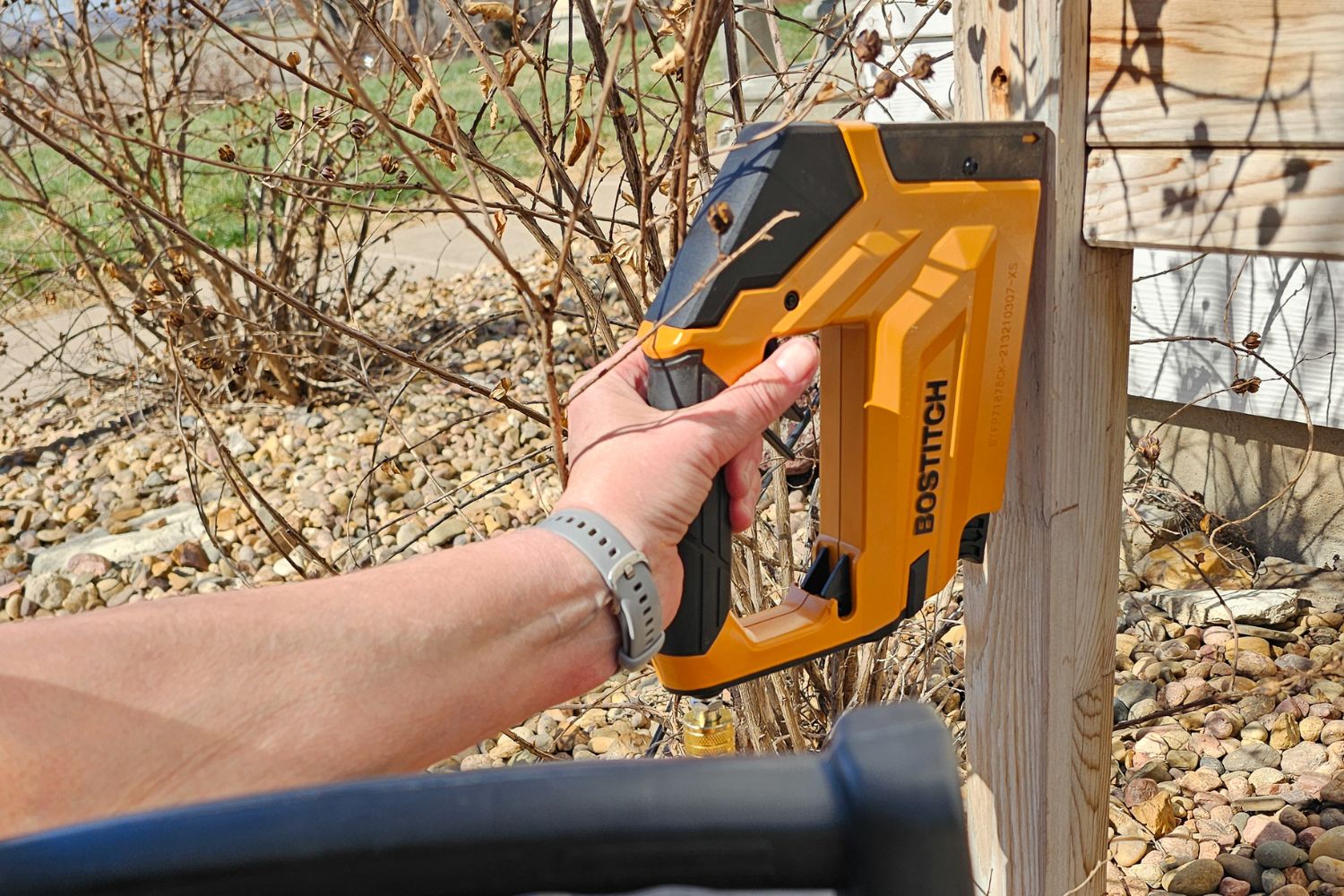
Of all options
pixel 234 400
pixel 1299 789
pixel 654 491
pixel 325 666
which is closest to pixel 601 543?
pixel 654 491

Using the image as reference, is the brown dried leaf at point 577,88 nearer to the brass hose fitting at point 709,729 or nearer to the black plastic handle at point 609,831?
the brass hose fitting at point 709,729

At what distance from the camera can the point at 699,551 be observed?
133cm

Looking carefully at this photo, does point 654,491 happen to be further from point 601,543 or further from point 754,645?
point 754,645

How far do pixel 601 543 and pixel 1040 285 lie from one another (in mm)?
543

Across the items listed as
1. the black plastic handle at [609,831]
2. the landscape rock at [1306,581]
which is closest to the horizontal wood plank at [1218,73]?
the black plastic handle at [609,831]

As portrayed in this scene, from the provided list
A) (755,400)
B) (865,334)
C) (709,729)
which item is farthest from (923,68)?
(709,729)

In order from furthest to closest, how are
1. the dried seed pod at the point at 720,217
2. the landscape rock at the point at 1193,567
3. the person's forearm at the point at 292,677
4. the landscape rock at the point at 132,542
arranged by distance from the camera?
the landscape rock at the point at 132,542
the landscape rock at the point at 1193,567
the dried seed pod at the point at 720,217
the person's forearm at the point at 292,677

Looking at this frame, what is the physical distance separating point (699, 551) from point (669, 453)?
140 mm

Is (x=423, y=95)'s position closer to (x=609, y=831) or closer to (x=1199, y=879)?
(x=609, y=831)

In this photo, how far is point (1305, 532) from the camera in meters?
3.03

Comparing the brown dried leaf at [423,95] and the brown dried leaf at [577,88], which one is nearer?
the brown dried leaf at [423,95]

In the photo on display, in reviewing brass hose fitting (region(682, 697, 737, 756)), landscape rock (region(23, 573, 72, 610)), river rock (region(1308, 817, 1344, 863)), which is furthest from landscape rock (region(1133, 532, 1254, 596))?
landscape rock (region(23, 573, 72, 610))

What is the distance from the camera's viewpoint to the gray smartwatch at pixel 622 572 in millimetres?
1194

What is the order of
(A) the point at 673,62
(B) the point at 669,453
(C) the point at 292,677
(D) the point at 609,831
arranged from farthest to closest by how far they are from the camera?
(A) the point at 673,62, (B) the point at 669,453, (C) the point at 292,677, (D) the point at 609,831
